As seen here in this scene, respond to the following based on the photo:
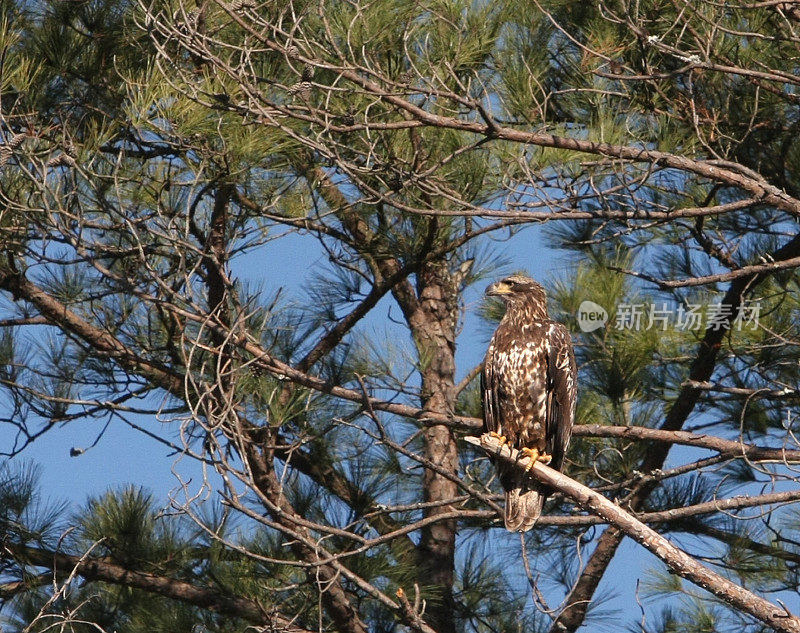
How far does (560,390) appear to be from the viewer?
494 centimetres

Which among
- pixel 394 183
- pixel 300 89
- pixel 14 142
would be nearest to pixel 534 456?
pixel 394 183

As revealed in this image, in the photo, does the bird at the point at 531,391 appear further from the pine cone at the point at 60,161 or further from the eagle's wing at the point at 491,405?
the pine cone at the point at 60,161

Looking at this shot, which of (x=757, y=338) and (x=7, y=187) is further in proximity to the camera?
(x=757, y=338)

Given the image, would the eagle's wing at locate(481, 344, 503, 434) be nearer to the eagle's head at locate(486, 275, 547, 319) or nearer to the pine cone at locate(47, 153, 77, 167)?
the eagle's head at locate(486, 275, 547, 319)

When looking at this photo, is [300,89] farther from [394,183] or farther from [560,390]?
[560,390]

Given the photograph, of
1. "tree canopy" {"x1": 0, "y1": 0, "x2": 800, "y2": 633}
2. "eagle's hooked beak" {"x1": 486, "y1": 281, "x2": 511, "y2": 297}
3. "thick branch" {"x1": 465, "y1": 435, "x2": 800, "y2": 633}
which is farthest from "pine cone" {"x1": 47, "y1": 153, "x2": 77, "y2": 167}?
"thick branch" {"x1": 465, "y1": 435, "x2": 800, "y2": 633}

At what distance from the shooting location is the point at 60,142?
4.54m

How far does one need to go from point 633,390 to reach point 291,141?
6.99ft

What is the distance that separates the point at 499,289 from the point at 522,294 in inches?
4.0

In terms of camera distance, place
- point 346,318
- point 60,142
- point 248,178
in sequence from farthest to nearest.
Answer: point 346,318
point 248,178
point 60,142

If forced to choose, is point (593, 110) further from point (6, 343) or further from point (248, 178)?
point (6, 343)

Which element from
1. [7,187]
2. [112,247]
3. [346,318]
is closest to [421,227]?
[346,318]

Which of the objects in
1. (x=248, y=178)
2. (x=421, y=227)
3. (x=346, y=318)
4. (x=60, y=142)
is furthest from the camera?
(x=346, y=318)

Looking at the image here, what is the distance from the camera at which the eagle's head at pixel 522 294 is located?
16.9ft
